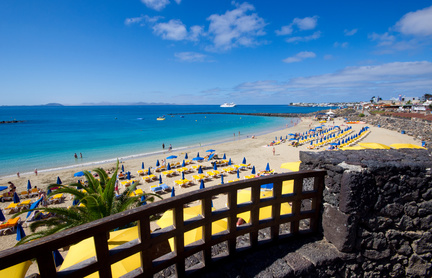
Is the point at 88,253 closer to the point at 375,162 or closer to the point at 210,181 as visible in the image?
the point at 375,162

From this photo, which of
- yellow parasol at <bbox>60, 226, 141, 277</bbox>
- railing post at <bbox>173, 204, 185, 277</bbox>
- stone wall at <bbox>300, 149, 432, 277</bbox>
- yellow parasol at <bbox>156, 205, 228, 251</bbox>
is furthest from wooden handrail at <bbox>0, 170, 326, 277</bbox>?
yellow parasol at <bbox>156, 205, 228, 251</bbox>

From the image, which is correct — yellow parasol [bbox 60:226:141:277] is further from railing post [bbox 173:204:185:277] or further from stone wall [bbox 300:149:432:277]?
stone wall [bbox 300:149:432:277]

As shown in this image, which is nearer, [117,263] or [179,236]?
[179,236]

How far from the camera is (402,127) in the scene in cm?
3944

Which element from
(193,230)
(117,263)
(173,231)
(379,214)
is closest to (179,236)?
(173,231)

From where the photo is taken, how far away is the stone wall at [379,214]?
10.5ft

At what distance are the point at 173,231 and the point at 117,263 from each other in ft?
8.84

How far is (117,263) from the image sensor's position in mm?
4277

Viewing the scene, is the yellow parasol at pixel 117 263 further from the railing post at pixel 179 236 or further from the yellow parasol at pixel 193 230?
the railing post at pixel 179 236

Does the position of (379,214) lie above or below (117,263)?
above

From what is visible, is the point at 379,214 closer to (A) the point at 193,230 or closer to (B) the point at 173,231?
(B) the point at 173,231

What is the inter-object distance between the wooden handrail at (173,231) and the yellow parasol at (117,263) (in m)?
1.94

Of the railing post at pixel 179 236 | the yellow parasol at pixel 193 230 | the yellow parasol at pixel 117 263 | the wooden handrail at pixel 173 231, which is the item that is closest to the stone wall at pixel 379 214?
the wooden handrail at pixel 173 231

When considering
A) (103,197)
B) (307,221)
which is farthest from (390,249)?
(103,197)
